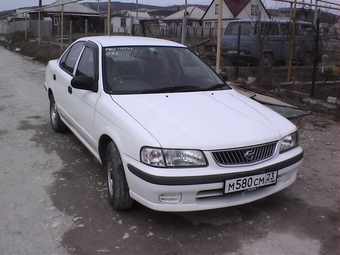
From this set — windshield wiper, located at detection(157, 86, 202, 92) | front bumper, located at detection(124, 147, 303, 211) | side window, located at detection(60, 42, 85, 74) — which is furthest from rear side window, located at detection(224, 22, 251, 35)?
front bumper, located at detection(124, 147, 303, 211)

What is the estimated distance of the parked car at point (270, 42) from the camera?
1056 cm

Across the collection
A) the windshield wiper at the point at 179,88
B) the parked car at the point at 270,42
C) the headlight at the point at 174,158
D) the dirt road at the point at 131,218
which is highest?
the parked car at the point at 270,42

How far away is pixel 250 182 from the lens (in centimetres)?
328

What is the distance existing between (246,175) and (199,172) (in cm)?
40

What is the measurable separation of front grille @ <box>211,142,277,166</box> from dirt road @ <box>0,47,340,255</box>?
62cm

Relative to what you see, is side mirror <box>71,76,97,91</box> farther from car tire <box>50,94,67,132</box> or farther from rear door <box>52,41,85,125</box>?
car tire <box>50,94,67,132</box>

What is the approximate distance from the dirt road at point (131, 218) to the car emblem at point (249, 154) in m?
0.63

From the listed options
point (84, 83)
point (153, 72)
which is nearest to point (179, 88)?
point (153, 72)

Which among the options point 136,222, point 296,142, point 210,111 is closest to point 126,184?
point 136,222

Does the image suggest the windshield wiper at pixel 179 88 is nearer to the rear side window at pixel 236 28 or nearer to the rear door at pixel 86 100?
the rear door at pixel 86 100

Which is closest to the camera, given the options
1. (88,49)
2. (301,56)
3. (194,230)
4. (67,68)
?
(194,230)

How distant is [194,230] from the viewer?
3.42 metres

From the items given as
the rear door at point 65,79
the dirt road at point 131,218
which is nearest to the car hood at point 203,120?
the dirt road at point 131,218

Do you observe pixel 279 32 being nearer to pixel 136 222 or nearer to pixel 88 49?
pixel 88 49
